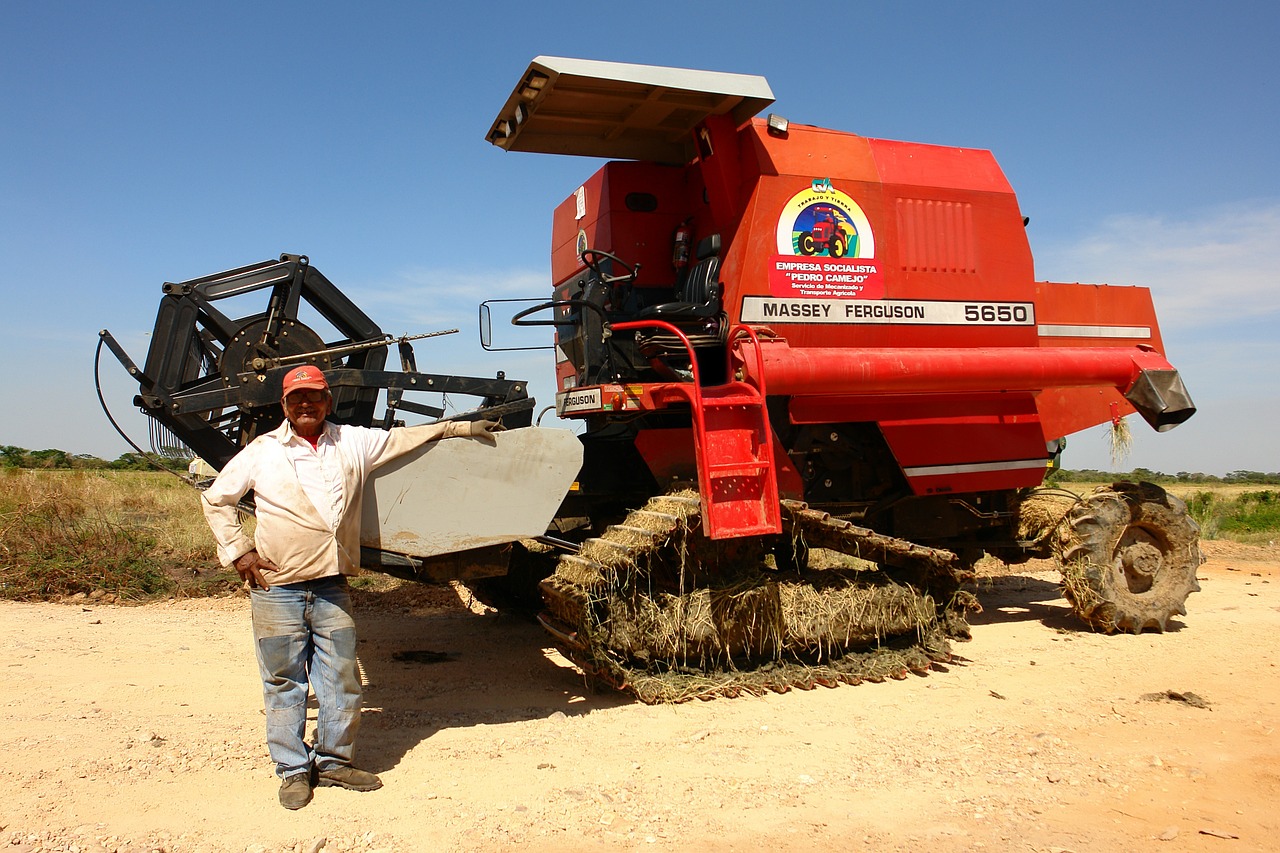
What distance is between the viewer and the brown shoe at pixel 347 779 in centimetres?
416

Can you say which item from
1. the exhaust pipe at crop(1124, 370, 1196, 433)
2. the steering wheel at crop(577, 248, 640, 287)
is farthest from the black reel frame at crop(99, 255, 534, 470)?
the exhaust pipe at crop(1124, 370, 1196, 433)

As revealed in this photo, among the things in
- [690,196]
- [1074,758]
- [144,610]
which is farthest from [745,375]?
[144,610]

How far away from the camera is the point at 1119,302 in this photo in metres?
8.16

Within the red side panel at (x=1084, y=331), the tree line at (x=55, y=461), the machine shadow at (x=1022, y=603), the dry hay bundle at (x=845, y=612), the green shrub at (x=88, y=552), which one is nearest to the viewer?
the dry hay bundle at (x=845, y=612)

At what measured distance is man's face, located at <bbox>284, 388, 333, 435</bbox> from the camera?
4441mm

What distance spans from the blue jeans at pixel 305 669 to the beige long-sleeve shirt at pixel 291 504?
12 centimetres

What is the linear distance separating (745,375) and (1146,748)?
290 centimetres

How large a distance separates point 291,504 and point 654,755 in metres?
2.11

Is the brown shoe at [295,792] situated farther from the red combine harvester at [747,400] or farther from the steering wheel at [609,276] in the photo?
the steering wheel at [609,276]

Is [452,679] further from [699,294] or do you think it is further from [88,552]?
[88,552]

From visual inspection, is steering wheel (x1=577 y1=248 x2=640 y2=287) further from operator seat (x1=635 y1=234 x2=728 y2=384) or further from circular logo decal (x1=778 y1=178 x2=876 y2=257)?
circular logo decal (x1=778 y1=178 x2=876 y2=257)

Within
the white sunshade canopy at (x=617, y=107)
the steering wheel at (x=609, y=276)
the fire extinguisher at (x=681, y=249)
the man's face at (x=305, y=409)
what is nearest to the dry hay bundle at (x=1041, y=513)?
the fire extinguisher at (x=681, y=249)

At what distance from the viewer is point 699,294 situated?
6.56 metres

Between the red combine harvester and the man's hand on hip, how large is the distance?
2.09ft
